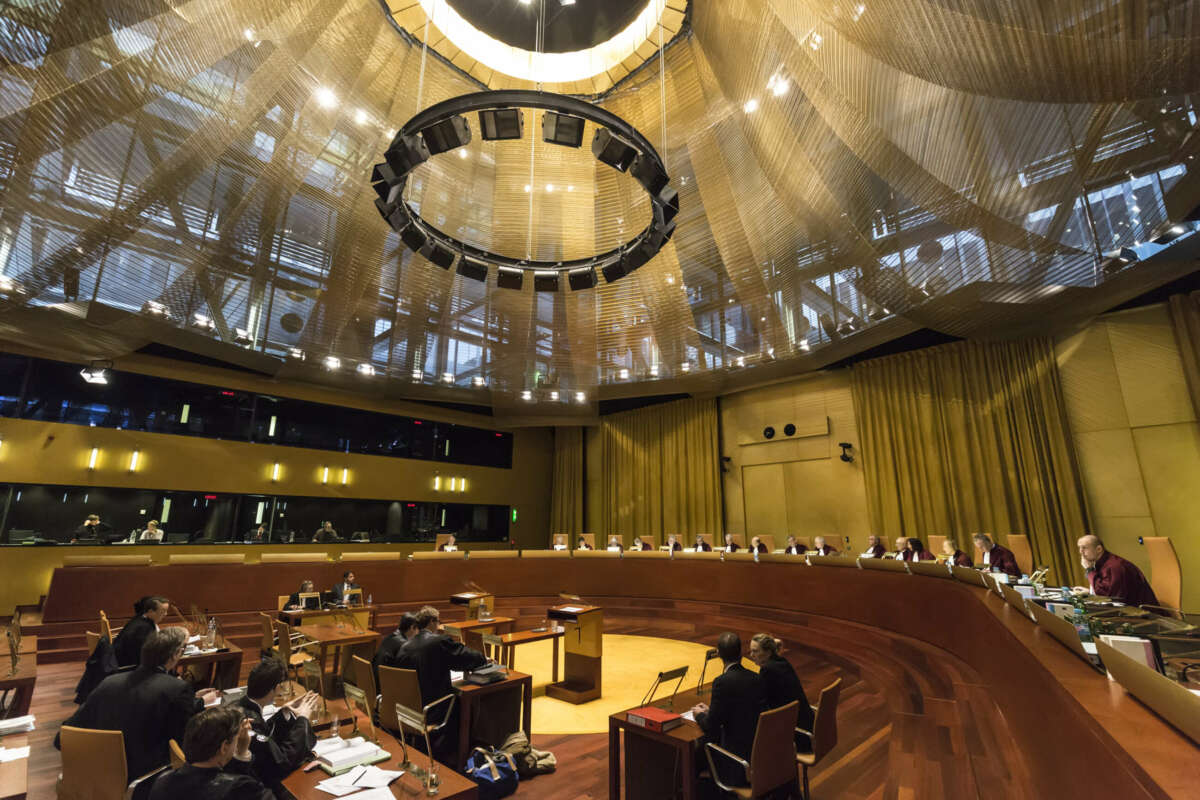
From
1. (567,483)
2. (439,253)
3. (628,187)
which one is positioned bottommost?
(567,483)

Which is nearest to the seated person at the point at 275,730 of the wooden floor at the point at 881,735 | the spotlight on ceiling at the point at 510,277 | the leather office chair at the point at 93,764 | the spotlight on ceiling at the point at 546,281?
the leather office chair at the point at 93,764

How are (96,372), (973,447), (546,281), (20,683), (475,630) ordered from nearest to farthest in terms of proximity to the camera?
1. (20,683)
2. (475,630)
3. (546,281)
4. (96,372)
5. (973,447)

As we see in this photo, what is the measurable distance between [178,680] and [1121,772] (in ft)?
11.5

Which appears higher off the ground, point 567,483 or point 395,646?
point 567,483

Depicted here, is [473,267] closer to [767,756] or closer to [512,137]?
[512,137]

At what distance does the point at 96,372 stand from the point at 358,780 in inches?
397

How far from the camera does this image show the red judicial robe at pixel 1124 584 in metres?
4.42

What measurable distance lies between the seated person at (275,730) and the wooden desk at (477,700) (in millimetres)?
1082

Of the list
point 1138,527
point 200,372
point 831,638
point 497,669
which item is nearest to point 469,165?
point 200,372

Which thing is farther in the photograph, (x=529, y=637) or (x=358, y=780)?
(x=529, y=637)

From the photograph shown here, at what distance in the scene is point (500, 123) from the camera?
485 cm

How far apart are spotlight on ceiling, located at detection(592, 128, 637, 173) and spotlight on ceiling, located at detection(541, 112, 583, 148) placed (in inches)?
6.7

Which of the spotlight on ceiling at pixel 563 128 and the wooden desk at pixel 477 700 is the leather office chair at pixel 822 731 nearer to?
the wooden desk at pixel 477 700

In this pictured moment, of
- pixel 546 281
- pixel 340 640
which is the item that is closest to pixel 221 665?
pixel 340 640
